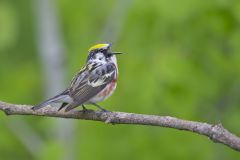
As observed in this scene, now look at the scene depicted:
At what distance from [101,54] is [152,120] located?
6.67 ft

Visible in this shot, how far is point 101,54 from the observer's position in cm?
894

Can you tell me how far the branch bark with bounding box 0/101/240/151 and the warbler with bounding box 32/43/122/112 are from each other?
0.30 feet

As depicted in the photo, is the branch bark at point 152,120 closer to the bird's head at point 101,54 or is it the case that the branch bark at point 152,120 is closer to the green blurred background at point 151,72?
the bird's head at point 101,54

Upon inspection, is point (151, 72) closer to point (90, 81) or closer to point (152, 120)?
point (90, 81)

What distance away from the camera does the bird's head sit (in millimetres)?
8914

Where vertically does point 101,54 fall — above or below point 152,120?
above

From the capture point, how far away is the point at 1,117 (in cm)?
1235

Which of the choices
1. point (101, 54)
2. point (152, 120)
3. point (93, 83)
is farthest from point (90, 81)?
point (152, 120)

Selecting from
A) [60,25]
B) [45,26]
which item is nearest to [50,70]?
[45,26]

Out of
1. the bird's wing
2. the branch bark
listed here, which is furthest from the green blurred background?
the branch bark

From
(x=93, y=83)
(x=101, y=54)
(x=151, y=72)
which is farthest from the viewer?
(x=151, y=72)

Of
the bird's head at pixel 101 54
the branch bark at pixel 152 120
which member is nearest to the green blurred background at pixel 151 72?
the bird's head at pixel 101 54

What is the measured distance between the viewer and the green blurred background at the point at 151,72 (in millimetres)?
10359

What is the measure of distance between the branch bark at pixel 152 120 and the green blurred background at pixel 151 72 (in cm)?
252
